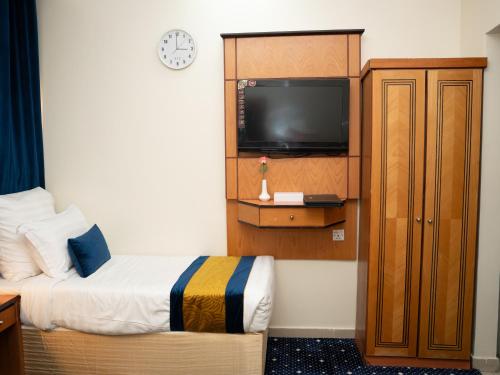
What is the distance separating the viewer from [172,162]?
3.12 metres

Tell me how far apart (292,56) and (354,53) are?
19.3 inches

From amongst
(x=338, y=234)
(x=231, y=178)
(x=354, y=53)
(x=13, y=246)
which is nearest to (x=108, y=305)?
(x=13, y=246)

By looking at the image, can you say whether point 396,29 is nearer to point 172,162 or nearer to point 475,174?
point 475,174

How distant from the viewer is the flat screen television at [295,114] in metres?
2.86

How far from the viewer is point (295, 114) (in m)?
2.88

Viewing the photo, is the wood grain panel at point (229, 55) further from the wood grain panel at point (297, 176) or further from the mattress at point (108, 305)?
the mattress at point (108, 305)

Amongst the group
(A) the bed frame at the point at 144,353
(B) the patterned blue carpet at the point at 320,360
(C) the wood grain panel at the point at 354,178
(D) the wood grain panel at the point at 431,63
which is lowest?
(B) the patterned blue carpet at the point at 320,360

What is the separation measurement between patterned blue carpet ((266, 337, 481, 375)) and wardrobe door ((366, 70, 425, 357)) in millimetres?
134

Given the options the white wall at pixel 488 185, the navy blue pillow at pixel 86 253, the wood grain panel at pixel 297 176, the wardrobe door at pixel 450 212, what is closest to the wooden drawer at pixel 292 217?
the wood grain panel at pixel 297 176

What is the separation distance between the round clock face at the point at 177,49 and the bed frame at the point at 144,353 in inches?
82.6

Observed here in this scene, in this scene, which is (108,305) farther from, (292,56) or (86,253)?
(292,56)

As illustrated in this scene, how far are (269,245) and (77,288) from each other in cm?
150

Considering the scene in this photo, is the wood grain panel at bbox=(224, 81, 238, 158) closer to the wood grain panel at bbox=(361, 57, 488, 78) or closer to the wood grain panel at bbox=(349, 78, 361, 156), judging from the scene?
the wood grain panel at bbox=(349, 78, 361, 156)

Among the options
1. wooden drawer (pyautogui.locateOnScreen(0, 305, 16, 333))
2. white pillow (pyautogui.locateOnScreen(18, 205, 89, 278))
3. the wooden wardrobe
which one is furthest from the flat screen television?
wooden drawer (pyautogui.locateOnScreen(0, 305, 16, 333))
